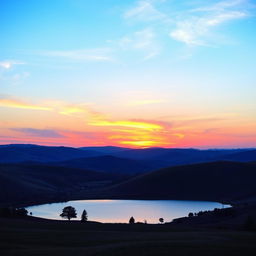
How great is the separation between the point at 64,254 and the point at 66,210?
53197 millimetres

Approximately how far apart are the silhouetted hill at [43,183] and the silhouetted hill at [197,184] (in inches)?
853

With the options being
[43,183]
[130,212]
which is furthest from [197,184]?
[43,183]

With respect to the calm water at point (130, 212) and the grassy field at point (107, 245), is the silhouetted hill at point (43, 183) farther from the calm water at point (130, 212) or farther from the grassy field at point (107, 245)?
the grassy field at point (107, 245)

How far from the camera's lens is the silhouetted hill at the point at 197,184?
→ 421 ft

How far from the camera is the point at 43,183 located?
518ft

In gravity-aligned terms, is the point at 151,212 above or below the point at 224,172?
below

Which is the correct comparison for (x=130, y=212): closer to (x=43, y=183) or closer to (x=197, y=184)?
(x=197, y=184)


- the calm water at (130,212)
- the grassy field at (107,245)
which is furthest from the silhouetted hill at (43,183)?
the grassy field at (107,245)

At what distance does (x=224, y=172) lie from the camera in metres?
147

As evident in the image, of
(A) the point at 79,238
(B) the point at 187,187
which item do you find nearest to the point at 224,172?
(B) the point at 187,187

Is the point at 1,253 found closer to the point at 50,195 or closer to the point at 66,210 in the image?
the point at 66,210

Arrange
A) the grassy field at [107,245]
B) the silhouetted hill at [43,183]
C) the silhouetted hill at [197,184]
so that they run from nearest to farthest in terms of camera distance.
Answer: the grassy field at [107,245], the silhouetted hill at [43,183], the silhouetted hill at [197,184]

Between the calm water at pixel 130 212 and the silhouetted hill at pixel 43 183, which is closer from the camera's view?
the calm water at pixel 130 212

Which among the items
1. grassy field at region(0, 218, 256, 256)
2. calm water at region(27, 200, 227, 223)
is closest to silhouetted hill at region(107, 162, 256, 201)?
calm water at region(27, 200, 227, 223)
